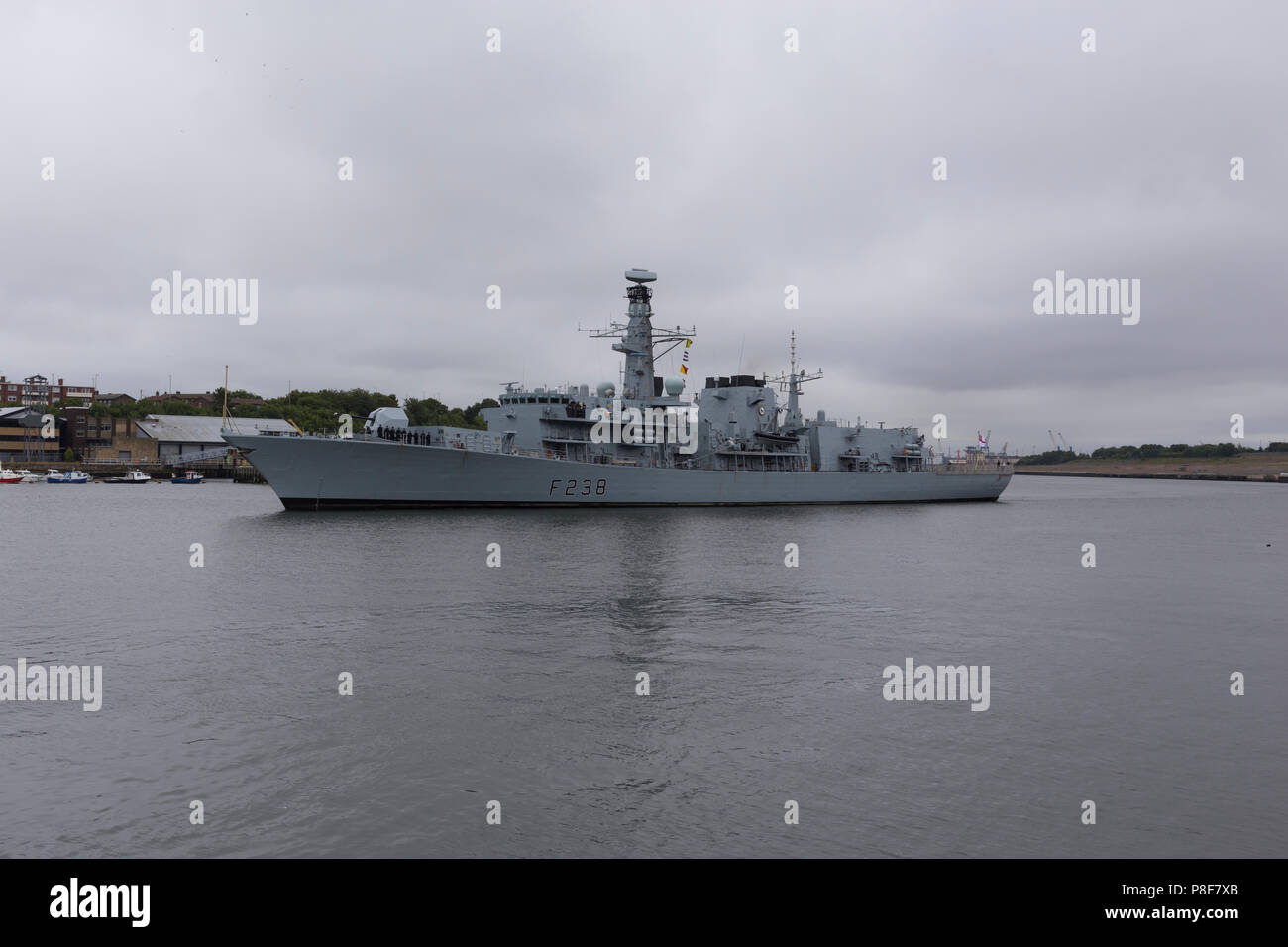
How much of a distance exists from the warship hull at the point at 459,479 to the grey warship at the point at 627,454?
8cm

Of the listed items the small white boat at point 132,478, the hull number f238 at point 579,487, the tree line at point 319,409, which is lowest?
the hull number f238 at point 579,487

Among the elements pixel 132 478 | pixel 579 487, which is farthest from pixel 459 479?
pixel 132 478

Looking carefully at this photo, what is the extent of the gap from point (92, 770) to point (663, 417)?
174 ft

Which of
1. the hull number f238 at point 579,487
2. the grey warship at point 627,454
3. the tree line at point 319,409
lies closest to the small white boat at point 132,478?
the tree line at point 319,409

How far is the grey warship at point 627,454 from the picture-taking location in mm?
50781

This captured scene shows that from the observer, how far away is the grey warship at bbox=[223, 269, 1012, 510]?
50.8 m

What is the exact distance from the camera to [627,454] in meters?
60.7

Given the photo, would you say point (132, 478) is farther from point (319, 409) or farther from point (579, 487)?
point (579, 487)

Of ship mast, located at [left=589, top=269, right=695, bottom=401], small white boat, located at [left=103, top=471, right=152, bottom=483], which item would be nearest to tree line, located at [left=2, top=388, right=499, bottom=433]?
small white boat, located at [left=103, top=471, right=152, bottom=483]

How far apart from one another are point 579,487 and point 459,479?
8581 mm

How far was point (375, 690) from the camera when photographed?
14531 millimetres

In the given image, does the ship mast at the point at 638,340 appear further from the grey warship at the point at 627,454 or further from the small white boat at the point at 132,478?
the small white boat at the point at 132,478

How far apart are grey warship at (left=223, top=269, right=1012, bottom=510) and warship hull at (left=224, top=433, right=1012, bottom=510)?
8cm
